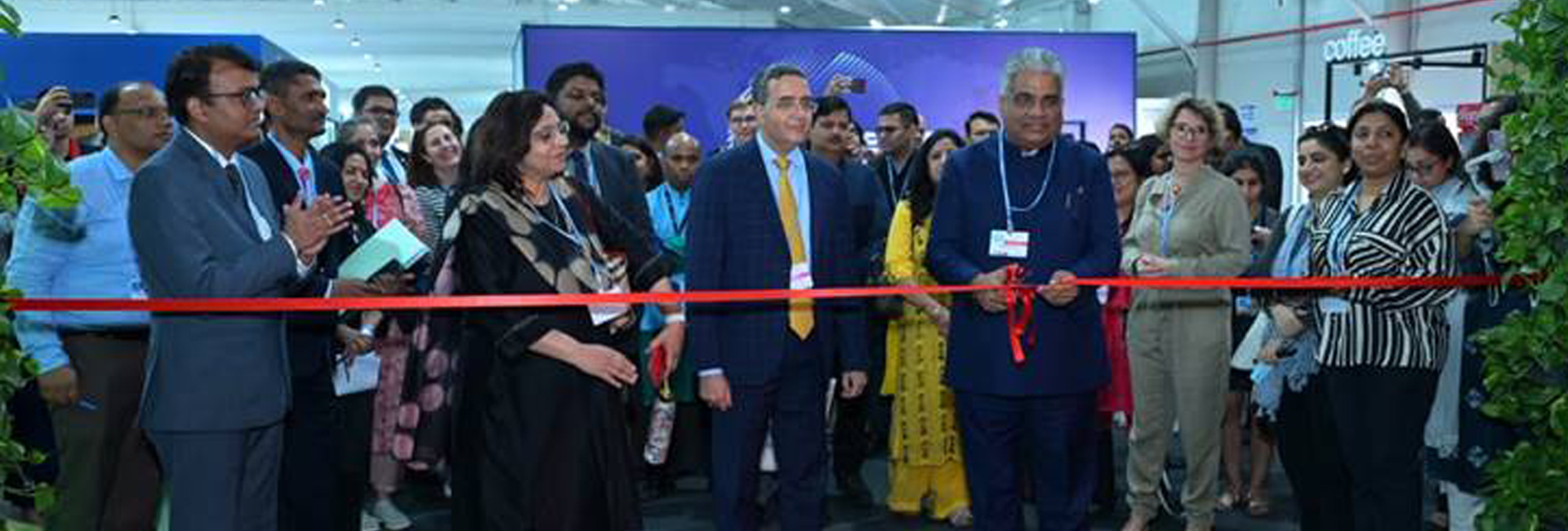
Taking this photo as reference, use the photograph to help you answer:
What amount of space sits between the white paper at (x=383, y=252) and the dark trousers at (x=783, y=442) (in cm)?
101

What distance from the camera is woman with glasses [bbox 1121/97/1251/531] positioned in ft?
14.6

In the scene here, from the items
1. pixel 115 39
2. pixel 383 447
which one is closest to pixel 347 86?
pixel 115 39

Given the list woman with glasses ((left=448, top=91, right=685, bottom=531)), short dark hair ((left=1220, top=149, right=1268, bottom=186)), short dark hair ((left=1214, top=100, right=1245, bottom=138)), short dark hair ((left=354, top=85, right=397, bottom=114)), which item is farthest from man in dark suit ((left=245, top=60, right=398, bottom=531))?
short dark hair ((left=1214, top=100, right=1245, bottom=138))

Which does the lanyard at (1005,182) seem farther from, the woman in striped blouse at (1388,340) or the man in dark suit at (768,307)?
the woman in striped blouse at (1388,340)

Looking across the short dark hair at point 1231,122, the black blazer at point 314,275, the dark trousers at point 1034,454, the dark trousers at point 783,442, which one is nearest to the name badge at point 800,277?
the dark trousers at point 783,442

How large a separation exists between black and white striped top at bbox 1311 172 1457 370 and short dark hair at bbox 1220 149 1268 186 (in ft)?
6.25

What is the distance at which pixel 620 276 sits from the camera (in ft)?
10.9

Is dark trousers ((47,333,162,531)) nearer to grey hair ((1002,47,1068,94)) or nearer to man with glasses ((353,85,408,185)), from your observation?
man with glasses ((353,85,408,185))

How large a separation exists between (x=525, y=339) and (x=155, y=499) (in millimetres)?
1607

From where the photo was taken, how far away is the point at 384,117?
610 cm

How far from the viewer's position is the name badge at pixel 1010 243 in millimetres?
3494

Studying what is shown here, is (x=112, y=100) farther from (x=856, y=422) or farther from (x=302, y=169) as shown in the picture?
(x=856, y=422)

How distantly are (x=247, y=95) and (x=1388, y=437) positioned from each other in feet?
9.93

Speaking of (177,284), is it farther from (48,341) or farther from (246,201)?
(48,341)
